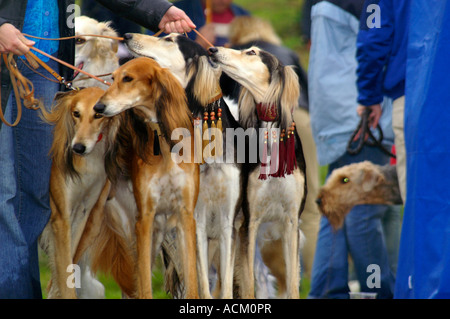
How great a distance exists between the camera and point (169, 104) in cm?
412

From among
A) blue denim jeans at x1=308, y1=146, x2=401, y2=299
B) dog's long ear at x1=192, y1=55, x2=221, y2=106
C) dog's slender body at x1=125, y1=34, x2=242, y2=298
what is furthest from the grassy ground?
dog's long ear at x1=192, y1=55, x2=221, y2=106

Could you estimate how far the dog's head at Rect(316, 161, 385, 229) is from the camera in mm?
4852

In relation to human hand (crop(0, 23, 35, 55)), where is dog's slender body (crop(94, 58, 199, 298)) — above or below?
below

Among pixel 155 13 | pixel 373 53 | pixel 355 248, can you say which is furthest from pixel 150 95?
pixel 355 248

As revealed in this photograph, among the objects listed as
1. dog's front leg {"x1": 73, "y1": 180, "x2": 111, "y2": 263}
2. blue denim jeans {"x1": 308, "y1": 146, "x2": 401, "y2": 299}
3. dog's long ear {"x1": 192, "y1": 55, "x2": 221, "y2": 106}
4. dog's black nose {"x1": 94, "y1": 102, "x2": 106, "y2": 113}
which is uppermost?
dog's long ear {"x1": 192, "y1": 55, "x2": 221, "y2": 106}

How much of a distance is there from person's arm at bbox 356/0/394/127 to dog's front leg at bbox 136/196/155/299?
1.53 meters

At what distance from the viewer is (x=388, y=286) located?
Answer: 4.87 meters

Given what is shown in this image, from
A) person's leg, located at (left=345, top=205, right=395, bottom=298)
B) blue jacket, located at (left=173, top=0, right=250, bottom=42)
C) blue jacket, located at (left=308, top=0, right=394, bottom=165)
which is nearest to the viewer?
blue jacket, located at (left=173, top=0, right=250, bottom=42)

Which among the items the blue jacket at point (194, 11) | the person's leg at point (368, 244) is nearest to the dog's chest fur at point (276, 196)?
the person's leg at point (368, 244)

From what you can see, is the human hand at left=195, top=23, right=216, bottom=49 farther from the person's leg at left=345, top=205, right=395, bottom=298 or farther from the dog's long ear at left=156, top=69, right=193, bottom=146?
the person's leg at left=345, top=205, right=395, bottom=298

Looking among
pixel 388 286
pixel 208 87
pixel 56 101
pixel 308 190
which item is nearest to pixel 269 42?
pixel 208 87

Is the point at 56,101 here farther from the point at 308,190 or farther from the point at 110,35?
the point at 308,190

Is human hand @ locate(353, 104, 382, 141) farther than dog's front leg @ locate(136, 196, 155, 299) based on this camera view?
Yes

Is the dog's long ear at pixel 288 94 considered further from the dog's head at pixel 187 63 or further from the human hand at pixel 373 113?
the human hand at pixel 373 113
